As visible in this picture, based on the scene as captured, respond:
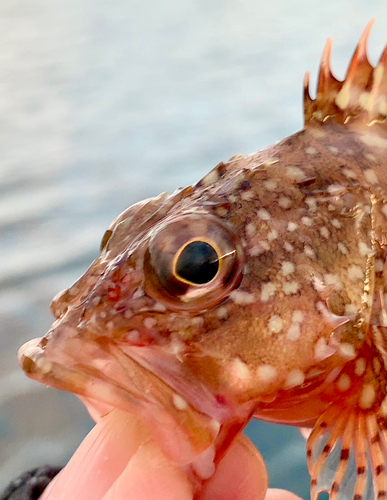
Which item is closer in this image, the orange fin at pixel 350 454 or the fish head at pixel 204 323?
the fish head at pixel 204 323

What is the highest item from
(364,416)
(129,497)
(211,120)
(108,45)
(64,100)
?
(108,45)

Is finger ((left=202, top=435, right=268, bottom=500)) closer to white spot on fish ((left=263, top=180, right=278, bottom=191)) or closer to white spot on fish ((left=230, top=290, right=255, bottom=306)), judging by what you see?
white spot on fish ((left=230, top=290, right=255, bottom=306))

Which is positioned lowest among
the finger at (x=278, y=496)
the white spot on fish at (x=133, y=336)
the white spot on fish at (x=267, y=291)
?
the finger at (x=278, y=496)

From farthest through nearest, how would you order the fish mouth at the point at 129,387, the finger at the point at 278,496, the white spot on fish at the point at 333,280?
1. the finger at the point at 278,496
2. the white spot on fish at the point at 333,280
3. the fish mouth at the point at 129,387

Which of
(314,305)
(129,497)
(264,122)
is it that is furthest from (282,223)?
(264,122)

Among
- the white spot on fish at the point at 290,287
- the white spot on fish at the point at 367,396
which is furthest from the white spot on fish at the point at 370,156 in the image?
the white spot on fish at the point at 367,396

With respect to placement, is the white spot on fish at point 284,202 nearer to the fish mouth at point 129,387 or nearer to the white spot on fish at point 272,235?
the white spot on fish at point 272,235

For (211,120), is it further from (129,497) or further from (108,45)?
(129,497)
